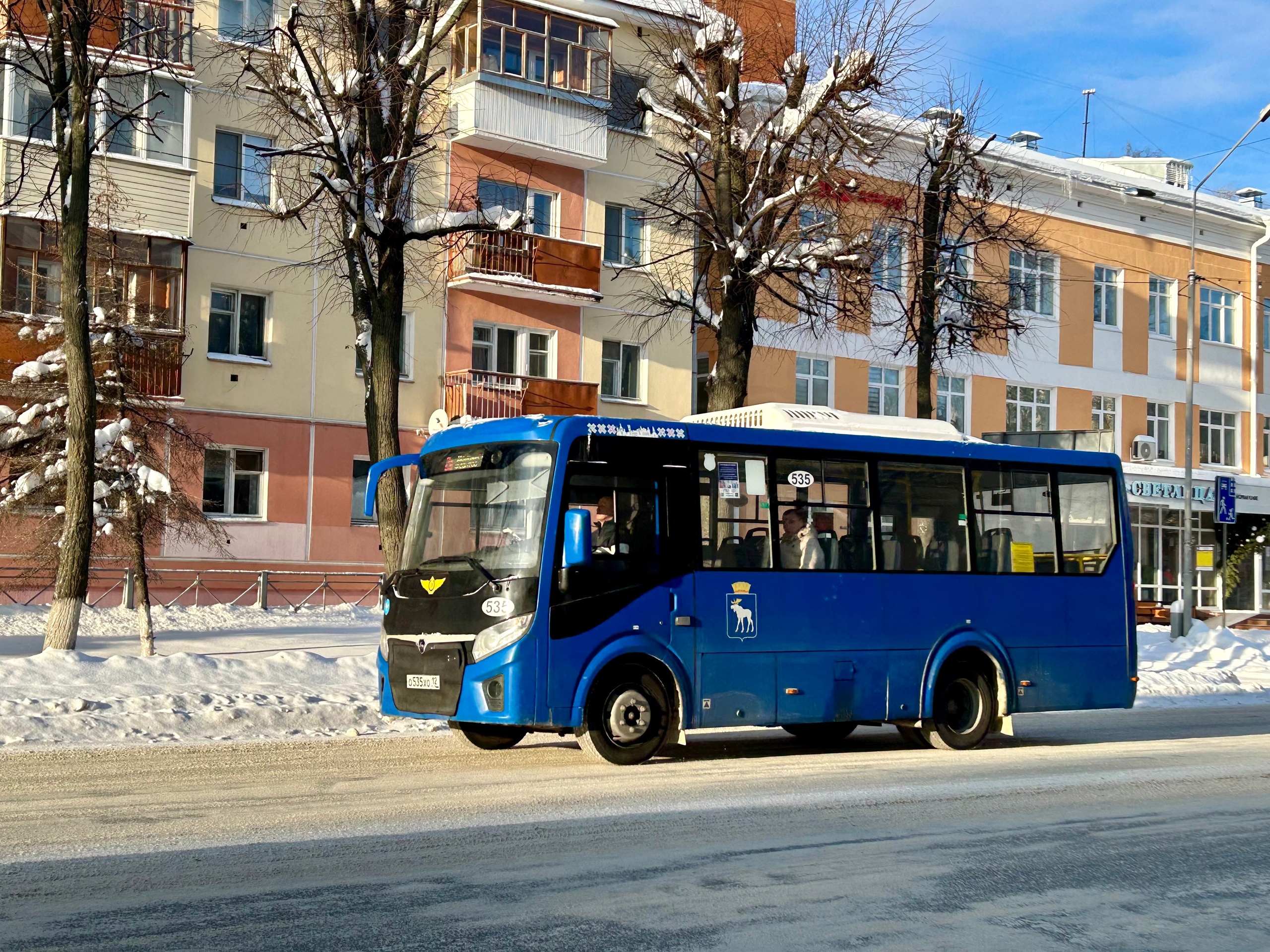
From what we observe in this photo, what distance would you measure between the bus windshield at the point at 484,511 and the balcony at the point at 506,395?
Result: 2055cm

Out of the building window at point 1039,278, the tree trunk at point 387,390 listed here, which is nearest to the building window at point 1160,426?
the building window at point 1039,278

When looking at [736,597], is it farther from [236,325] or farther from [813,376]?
[813,376]

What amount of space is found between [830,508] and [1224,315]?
41433mm

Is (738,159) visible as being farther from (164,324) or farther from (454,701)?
(454,701)

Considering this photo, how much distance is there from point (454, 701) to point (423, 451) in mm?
2457

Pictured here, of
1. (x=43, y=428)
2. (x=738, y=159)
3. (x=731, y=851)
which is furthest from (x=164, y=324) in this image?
(x=731, y=851)

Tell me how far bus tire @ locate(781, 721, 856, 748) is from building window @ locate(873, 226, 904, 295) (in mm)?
8806

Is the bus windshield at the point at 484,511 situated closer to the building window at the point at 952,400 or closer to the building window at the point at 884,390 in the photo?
the building window at the point at 884,390

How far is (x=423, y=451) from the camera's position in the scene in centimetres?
1323

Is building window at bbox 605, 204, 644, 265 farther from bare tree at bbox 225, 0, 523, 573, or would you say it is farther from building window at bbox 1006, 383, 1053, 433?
bare tree at bbox 225, 0, 523, 573

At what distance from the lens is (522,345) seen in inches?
1405

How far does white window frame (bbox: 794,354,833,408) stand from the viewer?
39.8 metres

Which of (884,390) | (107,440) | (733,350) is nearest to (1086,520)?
(733,350)

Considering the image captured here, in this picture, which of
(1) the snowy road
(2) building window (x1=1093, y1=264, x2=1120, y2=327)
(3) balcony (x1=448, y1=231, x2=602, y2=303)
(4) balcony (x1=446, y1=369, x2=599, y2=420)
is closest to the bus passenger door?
(1) the snowy road
